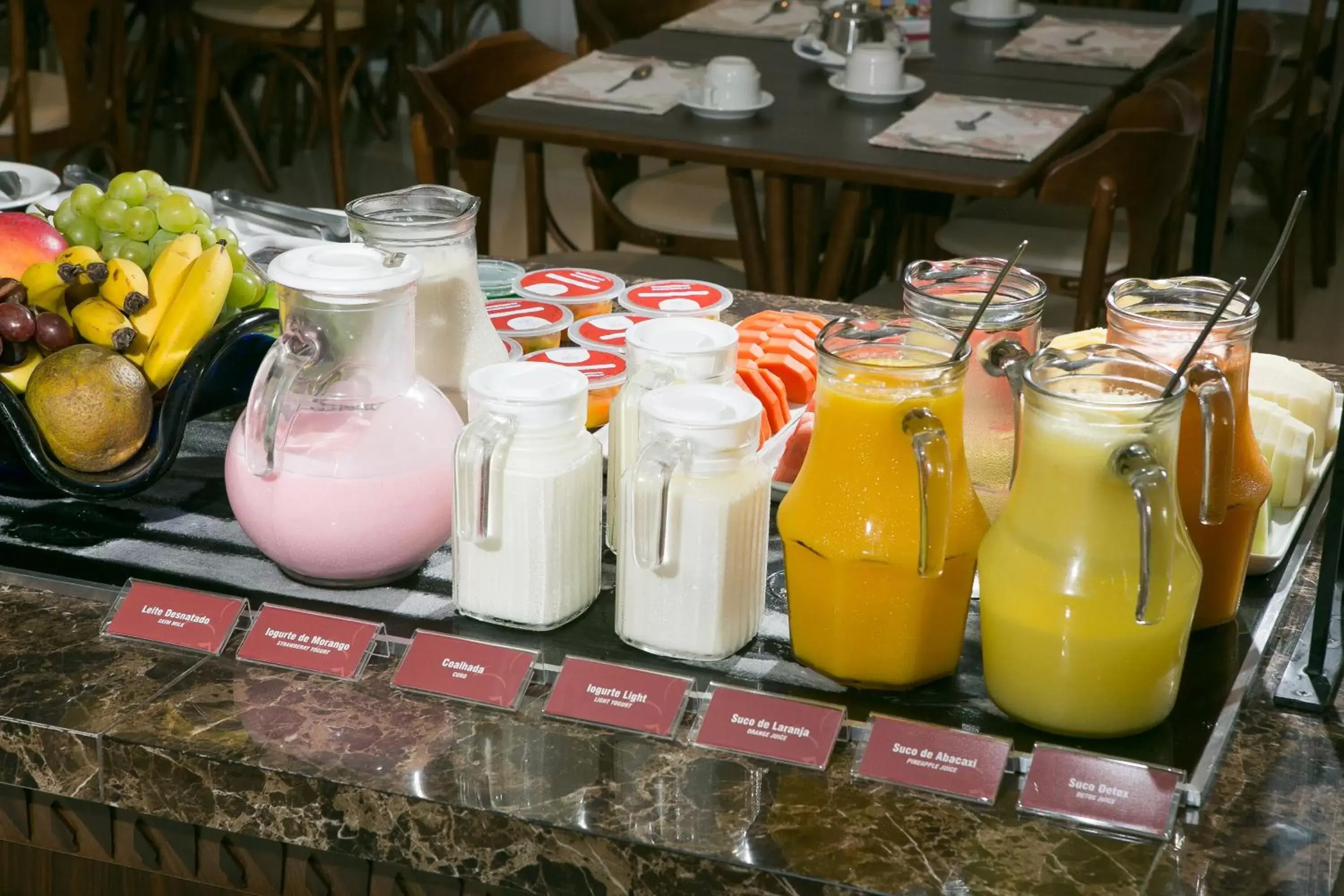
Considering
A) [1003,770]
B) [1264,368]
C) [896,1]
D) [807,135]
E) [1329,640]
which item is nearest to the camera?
[1003,770]

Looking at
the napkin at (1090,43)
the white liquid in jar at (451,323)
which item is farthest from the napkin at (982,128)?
the white liquid in jar at (451,323)

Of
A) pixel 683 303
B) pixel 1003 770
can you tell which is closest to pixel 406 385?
pixel 683 303

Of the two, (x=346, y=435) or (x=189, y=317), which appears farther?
(x=189, y=317)

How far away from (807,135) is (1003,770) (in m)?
1.81

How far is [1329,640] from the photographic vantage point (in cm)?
95

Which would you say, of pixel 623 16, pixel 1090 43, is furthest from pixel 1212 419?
pixel 623 16

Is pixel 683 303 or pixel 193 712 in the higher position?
pixel 683 303

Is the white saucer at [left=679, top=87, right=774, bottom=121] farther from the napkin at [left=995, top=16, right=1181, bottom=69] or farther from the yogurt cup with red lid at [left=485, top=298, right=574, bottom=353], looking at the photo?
the yogurt cup with red lid at [left=485, top=298, right=574, bottom=353]

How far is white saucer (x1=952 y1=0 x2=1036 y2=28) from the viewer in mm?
3242

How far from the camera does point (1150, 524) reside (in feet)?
2.52

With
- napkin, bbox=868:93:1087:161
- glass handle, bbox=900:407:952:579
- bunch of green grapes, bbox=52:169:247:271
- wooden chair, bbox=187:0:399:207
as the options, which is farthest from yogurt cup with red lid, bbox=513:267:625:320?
wooden chair, bbox=187:0:399:207

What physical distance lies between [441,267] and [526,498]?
0.22 metres

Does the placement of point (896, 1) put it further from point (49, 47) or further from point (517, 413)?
point (49, 47)

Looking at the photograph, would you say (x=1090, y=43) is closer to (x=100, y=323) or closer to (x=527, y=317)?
(x=527, y=317)
